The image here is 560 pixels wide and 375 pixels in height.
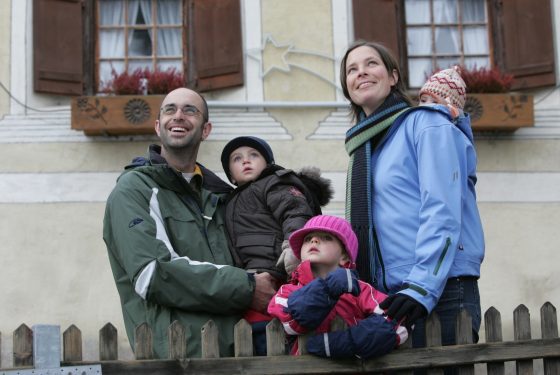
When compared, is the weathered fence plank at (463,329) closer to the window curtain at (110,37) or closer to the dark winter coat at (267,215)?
the dark winter coat at (267,215)

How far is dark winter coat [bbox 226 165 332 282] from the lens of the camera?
4.69 m

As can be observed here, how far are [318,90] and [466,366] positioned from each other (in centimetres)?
671

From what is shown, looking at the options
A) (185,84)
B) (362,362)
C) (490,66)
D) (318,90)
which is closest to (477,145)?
(490,66)

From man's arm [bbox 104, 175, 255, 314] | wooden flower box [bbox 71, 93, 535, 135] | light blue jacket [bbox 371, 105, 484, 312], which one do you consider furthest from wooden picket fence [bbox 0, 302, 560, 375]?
wooden flower box [bbox 71, 93, 535, 135]

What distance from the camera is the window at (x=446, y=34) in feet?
37.8

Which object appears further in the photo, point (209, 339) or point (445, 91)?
point (445, 91)

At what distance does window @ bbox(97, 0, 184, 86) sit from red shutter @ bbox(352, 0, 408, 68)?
171 centimetres

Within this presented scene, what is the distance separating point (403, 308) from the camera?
414cm

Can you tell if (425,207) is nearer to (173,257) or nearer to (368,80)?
(368,80)

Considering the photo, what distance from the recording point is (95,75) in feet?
36.9

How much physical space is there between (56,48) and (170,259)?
6.88m

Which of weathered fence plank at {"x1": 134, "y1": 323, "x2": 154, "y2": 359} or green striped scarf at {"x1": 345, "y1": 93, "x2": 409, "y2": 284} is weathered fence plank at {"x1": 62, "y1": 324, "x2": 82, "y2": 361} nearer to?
weathered fence plank at {"x1": 134, "y1": 323, "x2": 154, "y2": 359}

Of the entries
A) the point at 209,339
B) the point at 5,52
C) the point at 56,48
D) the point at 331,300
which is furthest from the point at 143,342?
the point at 5,52

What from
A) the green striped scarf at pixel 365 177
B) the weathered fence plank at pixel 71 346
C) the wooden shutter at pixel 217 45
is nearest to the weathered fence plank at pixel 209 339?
the weathered fence plank at pixel 71 346
